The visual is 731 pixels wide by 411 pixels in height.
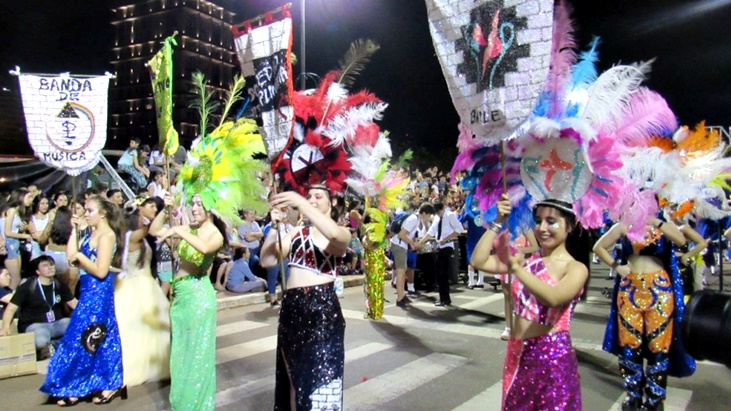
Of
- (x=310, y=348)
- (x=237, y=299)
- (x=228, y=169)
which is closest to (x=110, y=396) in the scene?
(x=228, y=169)

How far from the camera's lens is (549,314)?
305cm

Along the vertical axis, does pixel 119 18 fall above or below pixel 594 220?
above

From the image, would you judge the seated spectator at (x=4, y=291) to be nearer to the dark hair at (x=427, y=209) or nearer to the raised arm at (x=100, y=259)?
the raised arm at (x=100, y=259)

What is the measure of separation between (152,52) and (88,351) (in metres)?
72.6

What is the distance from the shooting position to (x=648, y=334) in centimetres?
466

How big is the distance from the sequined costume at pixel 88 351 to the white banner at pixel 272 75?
97.3 inches

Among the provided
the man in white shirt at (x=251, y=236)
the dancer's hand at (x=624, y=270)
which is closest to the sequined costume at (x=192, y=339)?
the dancer's hand at (x=624, y=270)

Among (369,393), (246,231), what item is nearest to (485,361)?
(369,393)

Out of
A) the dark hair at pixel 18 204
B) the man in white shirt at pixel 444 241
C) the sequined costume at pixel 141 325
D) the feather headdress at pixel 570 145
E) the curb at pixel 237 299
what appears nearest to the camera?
the feather headdress at pixel 570 145

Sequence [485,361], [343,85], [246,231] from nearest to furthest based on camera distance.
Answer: [343,85] → [485,361] → [246,231]

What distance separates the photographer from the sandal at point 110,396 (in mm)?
5012

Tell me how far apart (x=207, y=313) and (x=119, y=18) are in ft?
264

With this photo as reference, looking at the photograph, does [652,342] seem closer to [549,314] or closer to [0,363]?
[549,314]

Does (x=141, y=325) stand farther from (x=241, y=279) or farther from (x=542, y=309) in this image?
(x=241, y=279)
